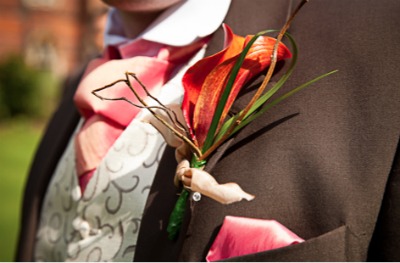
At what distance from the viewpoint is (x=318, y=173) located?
127 centimetres

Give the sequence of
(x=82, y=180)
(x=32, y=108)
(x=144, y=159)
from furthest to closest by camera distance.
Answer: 1. (x=32, y=108)
2. (x=82, y=180)
3. (x=144, y=159)

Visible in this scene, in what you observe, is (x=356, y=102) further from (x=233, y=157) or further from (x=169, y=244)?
(x=169, y=244)

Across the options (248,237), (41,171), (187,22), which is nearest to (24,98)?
(41,171)

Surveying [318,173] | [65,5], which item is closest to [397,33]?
[318,173]

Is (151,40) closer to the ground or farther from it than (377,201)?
farther from it

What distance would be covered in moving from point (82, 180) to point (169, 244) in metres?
0.38

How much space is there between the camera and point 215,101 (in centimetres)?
131

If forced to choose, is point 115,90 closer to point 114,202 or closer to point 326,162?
point 114,202

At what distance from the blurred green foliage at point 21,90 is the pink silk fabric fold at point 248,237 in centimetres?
1135

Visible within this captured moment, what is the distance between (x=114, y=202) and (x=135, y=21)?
1.60ft

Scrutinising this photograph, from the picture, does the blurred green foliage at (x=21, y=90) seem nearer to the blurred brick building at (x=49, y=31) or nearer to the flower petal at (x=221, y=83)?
the blurred brick building at (x=49, y=31)

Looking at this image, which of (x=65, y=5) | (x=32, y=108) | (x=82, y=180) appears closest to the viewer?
(x=82, y=180)

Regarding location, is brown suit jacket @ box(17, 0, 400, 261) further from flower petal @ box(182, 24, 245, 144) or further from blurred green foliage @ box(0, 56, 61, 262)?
blurred green foliage @ box(0, 56, 61, 262)

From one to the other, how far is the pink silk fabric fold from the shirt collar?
48cm
